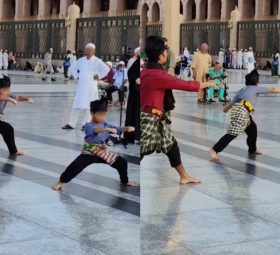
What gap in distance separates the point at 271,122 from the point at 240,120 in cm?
369

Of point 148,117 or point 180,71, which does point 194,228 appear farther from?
point 180,71

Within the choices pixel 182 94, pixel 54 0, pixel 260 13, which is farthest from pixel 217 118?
pixel 260 13

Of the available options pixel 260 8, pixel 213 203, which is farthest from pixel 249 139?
pixel 260 8

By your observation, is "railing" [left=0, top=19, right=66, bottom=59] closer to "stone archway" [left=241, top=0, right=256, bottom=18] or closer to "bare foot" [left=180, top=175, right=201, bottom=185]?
"bare foot" [left=180, top=175, right=201, bottom=185]

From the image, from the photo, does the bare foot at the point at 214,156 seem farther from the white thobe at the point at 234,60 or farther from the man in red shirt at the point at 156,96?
the white thobe at the point at 234,60

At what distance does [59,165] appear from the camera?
16.3ft

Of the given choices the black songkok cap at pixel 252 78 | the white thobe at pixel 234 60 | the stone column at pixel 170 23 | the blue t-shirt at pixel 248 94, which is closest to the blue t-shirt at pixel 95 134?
the blue t-shirt at pixel 248 94

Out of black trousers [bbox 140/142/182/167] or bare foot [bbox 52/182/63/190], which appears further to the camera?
black trousers [bbox 140/142/182/167]

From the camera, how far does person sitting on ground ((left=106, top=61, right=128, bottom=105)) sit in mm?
3686

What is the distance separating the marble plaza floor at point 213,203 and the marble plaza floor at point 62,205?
0.70ft

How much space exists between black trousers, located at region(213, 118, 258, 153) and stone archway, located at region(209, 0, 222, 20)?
38.7 meters

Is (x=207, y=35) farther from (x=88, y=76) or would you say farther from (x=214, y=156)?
(x=88, y=76)

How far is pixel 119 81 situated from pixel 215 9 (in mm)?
41763

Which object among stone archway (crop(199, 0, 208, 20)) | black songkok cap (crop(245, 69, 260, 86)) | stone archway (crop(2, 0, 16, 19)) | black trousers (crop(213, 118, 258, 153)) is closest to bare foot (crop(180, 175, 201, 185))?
black trousers (crop(213, 118, 258, 153))
